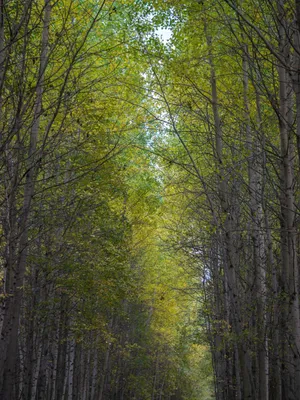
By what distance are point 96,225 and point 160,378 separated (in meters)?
21.3

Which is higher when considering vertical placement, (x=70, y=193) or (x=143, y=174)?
(x=143, y=174)

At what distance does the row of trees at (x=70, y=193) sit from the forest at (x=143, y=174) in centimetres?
7

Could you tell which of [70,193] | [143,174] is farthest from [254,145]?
[143,174]

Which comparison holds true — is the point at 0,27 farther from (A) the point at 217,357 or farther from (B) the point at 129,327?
(B) the point at 129,327

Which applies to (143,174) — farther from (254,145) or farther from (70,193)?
(254,145)

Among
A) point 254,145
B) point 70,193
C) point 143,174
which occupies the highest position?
point 143,174

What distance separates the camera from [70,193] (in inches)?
424

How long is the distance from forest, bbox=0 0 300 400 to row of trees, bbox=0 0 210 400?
7cm

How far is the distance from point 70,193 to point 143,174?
7.29m

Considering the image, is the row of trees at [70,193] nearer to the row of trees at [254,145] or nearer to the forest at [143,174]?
the forest at [143,174]

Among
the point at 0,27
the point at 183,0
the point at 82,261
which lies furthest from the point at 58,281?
the point at 0,27

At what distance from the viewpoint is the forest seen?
4168mm

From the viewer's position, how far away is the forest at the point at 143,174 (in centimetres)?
417

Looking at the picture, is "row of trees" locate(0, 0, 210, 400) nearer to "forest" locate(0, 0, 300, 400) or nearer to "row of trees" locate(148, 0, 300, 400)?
"forest" locate(0, 0, 300, 400)
